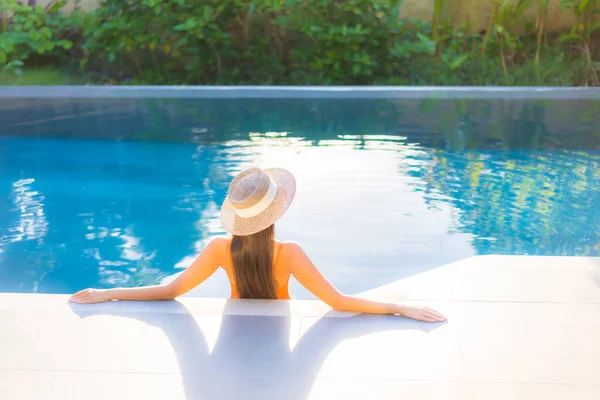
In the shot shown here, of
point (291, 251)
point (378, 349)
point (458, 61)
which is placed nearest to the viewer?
point (378, 349)

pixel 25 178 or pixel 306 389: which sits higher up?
pixel 306 389

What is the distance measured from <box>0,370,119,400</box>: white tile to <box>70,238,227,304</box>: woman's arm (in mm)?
601

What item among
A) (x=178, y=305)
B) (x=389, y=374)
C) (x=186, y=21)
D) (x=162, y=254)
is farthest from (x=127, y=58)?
(x=389, y=374)

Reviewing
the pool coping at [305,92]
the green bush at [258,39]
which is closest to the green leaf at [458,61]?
the green bush at [258,39]

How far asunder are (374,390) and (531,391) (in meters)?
0.51

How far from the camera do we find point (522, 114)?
8445mm

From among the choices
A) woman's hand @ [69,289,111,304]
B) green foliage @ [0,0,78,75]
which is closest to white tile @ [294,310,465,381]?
woman's hand @ [69,289,111,304]

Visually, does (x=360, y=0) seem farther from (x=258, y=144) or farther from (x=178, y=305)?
(x=178, y=305)

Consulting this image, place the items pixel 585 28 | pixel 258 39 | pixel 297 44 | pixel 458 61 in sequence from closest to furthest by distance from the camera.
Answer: pixel 458 61 → pixel 585 28 → pixel 258 39 → pixel 297 44

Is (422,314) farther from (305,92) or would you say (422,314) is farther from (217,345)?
(305,92)

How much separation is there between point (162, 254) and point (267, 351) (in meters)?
2.20

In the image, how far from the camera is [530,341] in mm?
2705

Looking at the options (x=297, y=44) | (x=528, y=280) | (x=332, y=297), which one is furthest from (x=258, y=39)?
(x=332, y=297)

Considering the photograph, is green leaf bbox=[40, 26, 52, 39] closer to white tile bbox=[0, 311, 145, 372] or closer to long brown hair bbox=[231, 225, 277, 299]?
white tile bbox=[0, 311, 145, 372]
